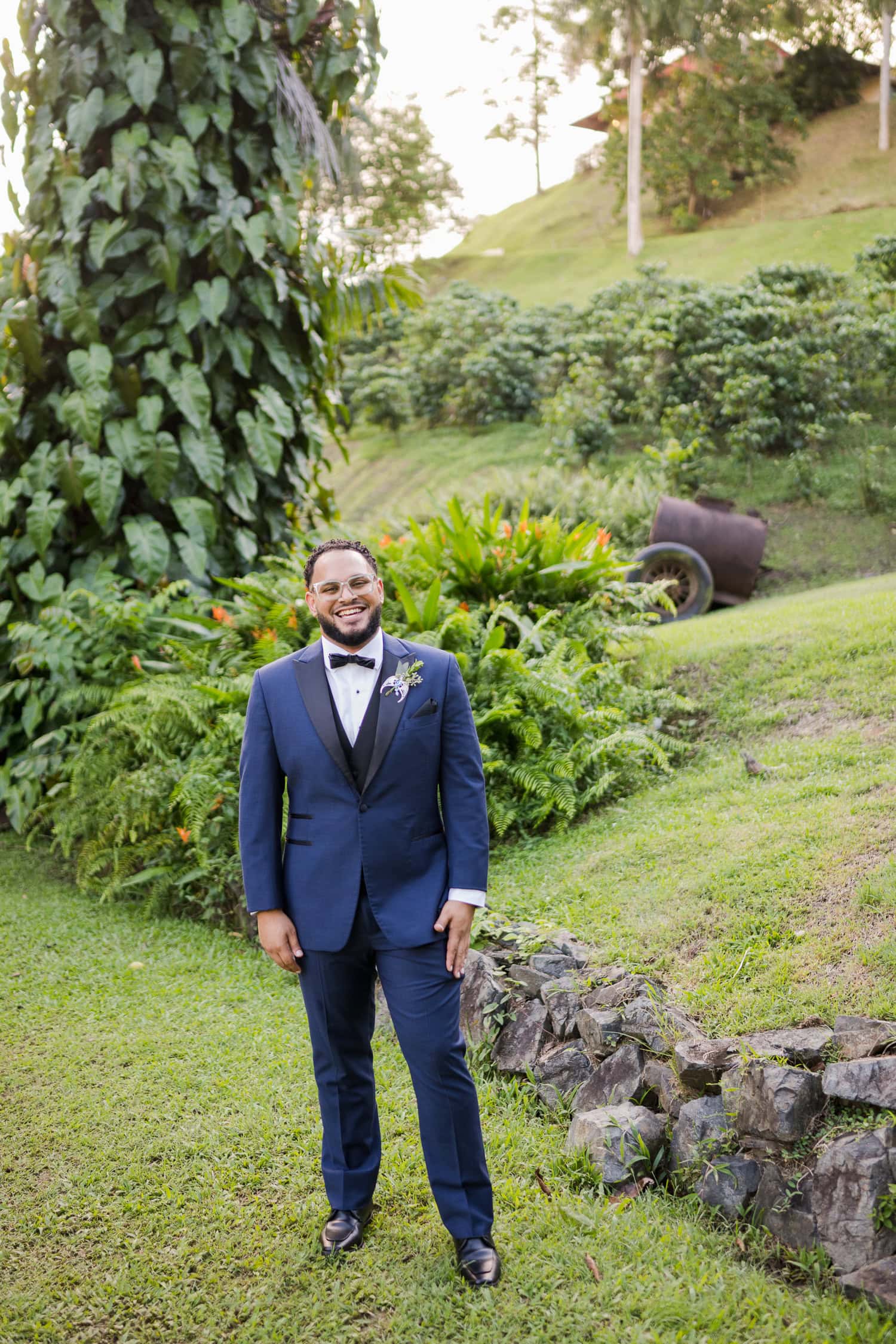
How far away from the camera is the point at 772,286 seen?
16547 millimetres

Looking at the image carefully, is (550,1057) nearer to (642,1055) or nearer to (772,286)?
(642,1055)

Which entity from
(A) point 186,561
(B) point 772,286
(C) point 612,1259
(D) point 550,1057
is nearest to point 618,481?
(B) point 772,286

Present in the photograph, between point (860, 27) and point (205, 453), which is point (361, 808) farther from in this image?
point (860, 27)

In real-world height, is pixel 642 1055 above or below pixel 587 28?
below

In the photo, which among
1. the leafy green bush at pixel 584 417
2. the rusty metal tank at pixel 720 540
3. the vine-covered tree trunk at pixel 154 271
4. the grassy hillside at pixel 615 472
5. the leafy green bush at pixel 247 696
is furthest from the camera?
the leafy green bush at pixel 584 417

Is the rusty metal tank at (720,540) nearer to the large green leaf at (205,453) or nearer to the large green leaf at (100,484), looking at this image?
the large green leaf at (205,453)

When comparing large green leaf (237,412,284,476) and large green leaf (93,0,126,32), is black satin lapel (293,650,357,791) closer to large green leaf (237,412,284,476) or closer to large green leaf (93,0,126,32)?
large green leaf (237,412,284,476)

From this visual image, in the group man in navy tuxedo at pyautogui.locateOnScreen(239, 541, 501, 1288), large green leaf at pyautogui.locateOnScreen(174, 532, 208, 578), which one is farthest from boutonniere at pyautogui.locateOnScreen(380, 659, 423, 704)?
large green leaf at pyautogui.locateOnScreen(174, 532, 208, 578)

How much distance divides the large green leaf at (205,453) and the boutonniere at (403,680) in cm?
422

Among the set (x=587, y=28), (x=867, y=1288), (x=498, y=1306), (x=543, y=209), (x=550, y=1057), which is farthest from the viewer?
(x=543, y=209)

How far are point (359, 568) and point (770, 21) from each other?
34202 mm

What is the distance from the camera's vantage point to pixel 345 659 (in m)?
2.77

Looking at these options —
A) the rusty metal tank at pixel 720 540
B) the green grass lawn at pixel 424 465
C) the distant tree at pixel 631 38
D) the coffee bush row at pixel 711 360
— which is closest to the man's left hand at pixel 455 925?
the rusty metal tank at pixel 720 540

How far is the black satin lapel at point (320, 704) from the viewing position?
2719mm
